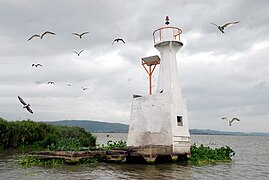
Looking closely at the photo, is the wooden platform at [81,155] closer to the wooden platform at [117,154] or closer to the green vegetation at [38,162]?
the wooden platform at [117,154]

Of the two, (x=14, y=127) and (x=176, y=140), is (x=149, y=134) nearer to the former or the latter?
(x=176, y=140)

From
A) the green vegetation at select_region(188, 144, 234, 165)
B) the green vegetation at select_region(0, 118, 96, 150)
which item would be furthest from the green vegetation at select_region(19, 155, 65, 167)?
the green vegetation at select_region(0, 118, 96, 150)

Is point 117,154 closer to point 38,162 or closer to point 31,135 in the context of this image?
point 38,162

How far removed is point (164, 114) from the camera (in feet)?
70.9

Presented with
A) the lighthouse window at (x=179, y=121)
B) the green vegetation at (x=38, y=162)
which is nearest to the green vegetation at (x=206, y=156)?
the lighthouse window at (x=179, y=121)

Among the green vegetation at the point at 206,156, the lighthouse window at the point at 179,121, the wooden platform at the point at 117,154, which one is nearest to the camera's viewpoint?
the wooden platform at the point at 117,154

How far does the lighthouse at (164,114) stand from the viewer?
834 inches

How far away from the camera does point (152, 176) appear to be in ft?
53.6

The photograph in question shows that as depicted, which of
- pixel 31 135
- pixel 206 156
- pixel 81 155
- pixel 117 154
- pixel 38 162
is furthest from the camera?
pixel 31 135

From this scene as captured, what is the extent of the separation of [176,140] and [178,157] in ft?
5.37

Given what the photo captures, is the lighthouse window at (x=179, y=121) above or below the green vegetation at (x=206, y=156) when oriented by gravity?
above

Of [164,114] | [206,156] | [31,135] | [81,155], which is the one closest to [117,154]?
[81,155]

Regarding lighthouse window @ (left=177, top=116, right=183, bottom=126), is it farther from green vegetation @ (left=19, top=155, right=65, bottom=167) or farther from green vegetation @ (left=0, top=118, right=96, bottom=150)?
green vegetation @ (left=0, top=118, right=96, bottom=150)

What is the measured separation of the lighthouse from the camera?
21188mm
